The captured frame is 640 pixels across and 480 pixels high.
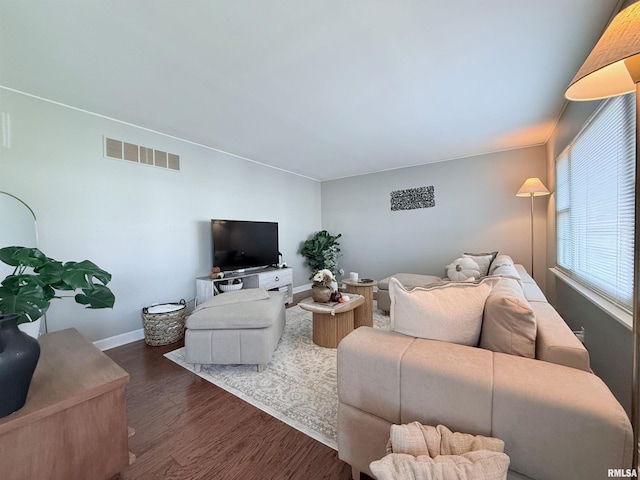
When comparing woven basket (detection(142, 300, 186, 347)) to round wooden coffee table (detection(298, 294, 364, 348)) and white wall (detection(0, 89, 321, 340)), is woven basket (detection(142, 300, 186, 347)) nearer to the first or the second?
white wall (detection(0, 89, 321, 340))

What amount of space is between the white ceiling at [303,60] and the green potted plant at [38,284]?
1.39 meters

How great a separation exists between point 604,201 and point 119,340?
181 inches

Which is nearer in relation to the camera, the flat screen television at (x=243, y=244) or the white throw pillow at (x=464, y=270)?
the white throw pillow at (x=464, y=270)

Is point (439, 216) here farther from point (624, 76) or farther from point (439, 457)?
point (439, 457)

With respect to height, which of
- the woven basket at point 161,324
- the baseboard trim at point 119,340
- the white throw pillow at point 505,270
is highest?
the white throw pillow at point 505,270

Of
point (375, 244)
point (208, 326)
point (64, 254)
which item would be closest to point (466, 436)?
point (208, 326)

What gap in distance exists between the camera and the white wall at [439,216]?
12.7 feet

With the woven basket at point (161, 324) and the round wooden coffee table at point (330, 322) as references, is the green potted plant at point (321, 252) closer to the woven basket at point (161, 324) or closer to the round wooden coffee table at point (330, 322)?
the round wooden coffee table at point (330, 322)

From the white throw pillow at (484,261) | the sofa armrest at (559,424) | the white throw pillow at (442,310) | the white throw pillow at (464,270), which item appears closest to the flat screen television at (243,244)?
the white throw pillow at (464,270)

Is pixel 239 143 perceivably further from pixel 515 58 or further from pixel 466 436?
pixel 466 436

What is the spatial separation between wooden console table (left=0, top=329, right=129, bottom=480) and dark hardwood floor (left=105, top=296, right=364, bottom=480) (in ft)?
0.82

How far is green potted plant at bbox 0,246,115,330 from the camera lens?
0.98 m

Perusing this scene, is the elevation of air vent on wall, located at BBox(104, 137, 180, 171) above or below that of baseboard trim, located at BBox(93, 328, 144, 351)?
above

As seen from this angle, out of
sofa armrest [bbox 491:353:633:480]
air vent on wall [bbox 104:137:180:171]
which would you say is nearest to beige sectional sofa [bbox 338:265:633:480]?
sofa armrest [bbox 491:353:633:480]
